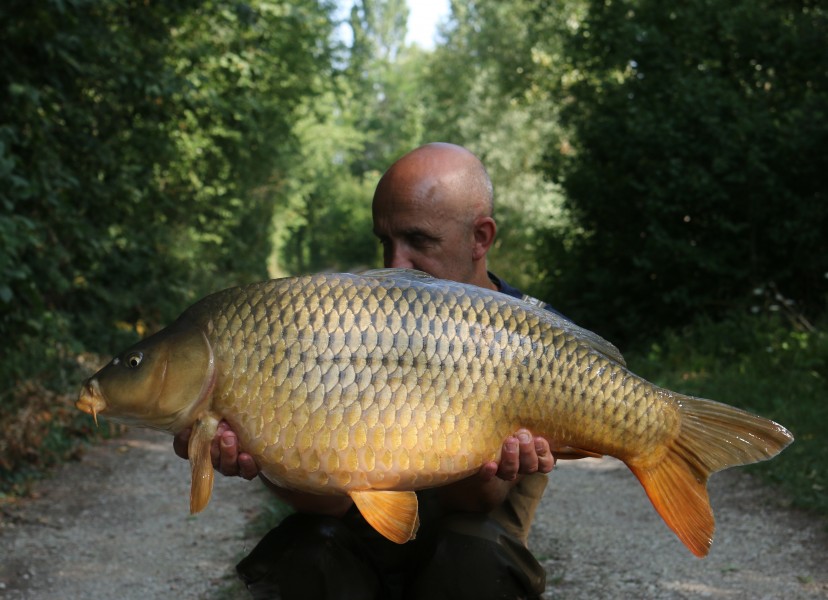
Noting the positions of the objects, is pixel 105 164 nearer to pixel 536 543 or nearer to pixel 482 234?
pixel 536 543

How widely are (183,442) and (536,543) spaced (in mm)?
3005

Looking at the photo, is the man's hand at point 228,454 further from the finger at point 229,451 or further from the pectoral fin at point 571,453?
the pectoral fin at point 571,453

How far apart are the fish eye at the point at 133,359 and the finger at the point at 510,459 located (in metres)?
0.70

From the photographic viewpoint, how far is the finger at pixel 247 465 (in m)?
1.82

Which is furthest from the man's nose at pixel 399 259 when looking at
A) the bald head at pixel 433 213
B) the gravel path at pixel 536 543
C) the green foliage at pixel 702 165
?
the green foliage at pixel 702 165

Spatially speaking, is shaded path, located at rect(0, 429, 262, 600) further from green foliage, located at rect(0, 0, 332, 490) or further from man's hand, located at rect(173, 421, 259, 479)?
man's hand, located at rect(173, 421, 259, 479)

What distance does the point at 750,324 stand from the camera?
8734 millimetres

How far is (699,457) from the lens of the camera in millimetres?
1899

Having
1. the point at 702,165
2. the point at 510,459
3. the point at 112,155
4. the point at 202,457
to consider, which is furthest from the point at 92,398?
the point at 702,165

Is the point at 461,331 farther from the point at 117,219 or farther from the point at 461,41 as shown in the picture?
the point at 461,41

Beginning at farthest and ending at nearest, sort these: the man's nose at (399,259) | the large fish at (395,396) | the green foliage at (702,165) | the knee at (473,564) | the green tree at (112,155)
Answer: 1. the green foliage at (702,165)
2. the green tree at (112,155)
3. the man's nose at (399,259)
4. the knee at (473,564)
5. the large fish at (395,396)

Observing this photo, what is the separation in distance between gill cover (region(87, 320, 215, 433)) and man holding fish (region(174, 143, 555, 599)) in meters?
0.47

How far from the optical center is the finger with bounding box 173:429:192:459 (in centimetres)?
187

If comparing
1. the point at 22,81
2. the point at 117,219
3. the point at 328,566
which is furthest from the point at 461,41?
the point at 328,566
